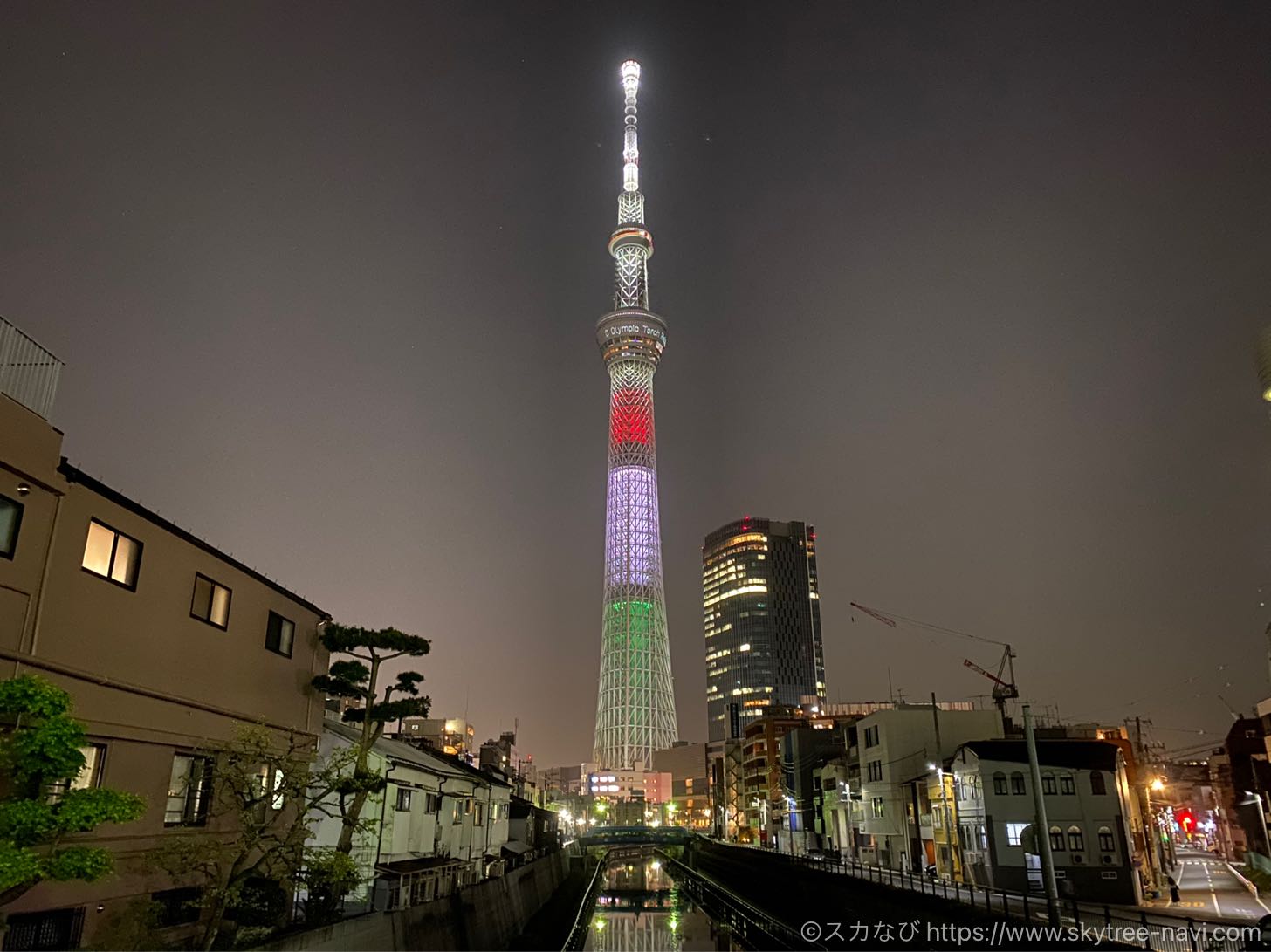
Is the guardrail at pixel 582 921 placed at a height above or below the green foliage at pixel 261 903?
below

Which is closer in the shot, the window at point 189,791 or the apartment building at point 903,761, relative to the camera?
the window at point 189,791

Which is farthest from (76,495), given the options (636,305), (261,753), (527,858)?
(636,305)

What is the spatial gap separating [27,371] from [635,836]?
246 ft

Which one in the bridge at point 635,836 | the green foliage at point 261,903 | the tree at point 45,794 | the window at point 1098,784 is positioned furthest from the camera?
the bridge at point 635,836

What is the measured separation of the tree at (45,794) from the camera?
921 cm

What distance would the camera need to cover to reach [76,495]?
13375 mm

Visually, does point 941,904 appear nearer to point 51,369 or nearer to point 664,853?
point 51,369

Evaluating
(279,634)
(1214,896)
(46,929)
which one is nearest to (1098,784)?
(1214,896)

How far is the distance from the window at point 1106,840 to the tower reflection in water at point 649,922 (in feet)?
48.4

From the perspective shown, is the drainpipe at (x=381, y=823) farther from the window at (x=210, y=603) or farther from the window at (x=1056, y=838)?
the window at (x=1056, y=838)

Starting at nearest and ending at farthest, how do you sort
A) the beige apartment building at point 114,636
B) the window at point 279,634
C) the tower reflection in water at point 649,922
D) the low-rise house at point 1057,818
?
the beige apartment building at point 114,636
the window at point 279,634
the low-rise house at point 1057,818
the tower reflection in water at point 649,922

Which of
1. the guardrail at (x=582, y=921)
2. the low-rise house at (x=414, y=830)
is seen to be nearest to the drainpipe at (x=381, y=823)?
the low-rise house at (x=414, y=830)

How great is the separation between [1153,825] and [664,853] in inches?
2572

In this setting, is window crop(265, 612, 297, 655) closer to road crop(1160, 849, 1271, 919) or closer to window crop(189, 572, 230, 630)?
window crop(189, 572, 230, 630)
